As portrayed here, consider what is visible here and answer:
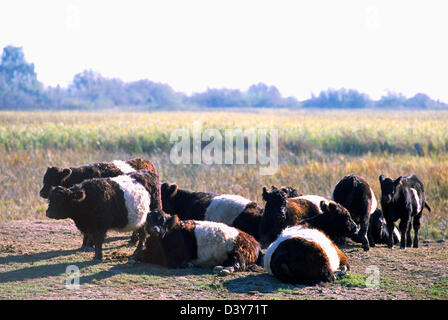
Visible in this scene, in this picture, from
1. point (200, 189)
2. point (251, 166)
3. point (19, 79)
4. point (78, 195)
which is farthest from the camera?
point (19, 79)

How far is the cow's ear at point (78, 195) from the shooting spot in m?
8.82

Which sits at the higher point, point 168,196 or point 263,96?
point 263,96

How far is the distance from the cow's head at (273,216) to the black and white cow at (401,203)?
1.78m

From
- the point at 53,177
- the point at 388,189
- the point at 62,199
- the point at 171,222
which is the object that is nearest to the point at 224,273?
the point at 171,222

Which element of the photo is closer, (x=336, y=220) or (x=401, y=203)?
(x=336, y=220)

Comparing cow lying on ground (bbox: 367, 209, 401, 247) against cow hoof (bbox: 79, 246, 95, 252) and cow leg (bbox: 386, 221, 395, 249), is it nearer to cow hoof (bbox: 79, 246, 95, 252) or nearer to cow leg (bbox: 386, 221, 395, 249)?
cow leg (bbox: 386, 221, 395, 249)

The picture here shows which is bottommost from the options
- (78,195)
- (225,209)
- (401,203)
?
(225,209)

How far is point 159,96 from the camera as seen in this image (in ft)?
363

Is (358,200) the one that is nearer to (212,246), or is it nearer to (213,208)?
(213,208)

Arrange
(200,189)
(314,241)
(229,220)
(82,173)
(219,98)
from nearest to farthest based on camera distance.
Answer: (314,241)
(229,220)
(82,173)
(200,189)
(219,98)

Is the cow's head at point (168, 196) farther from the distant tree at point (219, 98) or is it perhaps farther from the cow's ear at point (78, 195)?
the distant tree at point (219, 98)

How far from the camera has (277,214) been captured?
984 centimetres

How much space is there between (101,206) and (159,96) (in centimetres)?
10273
